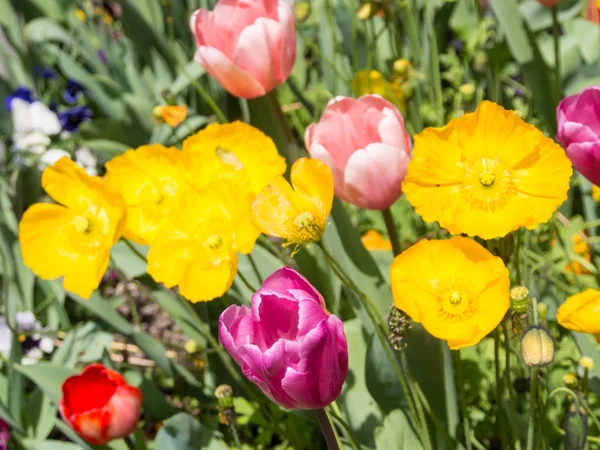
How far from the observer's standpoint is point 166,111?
146cm

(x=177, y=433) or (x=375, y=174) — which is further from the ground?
(x=375, y=174)

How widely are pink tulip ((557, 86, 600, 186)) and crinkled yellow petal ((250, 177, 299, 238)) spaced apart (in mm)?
328

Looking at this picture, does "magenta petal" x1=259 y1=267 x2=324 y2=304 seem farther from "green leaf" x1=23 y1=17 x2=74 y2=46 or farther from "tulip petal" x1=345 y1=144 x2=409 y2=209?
"green leaf" x1=23 y1=17 x2=74 y2=46

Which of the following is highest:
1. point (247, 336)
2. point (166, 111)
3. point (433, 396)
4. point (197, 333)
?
point (247, 336)

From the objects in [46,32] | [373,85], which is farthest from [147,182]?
[46,32]

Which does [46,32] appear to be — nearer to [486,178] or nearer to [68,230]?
[68,230]

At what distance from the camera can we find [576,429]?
87 centimetres

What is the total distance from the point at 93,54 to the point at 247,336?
5.27 ft

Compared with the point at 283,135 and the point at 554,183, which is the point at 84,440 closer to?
the point at 283,135

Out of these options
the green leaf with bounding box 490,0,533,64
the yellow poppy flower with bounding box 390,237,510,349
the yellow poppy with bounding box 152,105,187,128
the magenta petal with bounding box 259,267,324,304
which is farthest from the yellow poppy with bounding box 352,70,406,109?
the magenta petal with bounding box 259,267,324,304

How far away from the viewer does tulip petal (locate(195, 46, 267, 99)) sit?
105cm

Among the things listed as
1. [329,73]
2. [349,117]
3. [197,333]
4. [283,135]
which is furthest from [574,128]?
[329,73]

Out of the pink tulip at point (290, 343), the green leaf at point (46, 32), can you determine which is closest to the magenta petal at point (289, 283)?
the pink tulip at point (290, 343)

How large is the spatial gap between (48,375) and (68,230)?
0.89 feet
